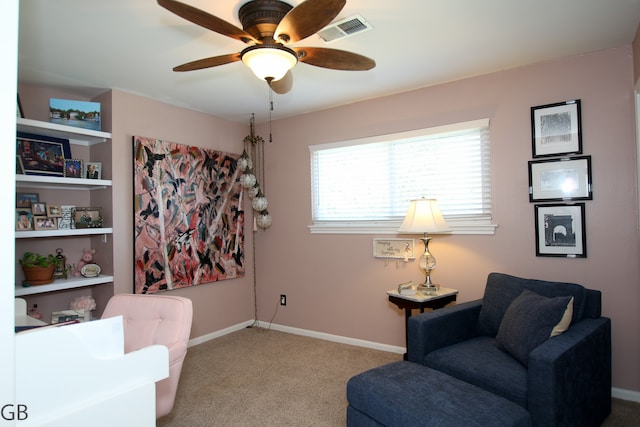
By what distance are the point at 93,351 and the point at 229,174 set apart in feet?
11.1

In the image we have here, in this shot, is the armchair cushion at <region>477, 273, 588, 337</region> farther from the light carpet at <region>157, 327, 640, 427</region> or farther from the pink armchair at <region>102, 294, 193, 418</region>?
the pink armchair at <region>102, 294, 193, 418</region>

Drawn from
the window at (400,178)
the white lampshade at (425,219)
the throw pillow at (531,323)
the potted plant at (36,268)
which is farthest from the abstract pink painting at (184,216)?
the throw pillow at (531,323)

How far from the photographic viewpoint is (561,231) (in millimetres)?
2750

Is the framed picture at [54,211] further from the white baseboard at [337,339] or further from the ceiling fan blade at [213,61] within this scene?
the white baseboard at [337,339]

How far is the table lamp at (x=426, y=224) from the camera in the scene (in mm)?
2895

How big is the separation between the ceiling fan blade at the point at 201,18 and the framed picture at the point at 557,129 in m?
2.24

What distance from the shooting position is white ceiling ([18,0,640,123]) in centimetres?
207

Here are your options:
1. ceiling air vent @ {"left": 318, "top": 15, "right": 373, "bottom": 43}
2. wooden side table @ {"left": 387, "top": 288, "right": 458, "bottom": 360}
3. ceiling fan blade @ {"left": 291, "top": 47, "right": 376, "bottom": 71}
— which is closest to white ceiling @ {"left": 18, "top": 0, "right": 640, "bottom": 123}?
ceiling air vent @ {"left": 318, "top": 15, "right": 373, "bottom": 43}

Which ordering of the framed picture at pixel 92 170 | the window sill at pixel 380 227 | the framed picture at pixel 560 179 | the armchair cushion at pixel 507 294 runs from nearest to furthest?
1. the armchair cushion at pixel 507 294
2. the framed picture at pixel 560 179
3. the window sill at pixel 380 227
4. the framed picture at pixel 92 170

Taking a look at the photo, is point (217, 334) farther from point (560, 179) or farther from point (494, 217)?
point (560, 179)

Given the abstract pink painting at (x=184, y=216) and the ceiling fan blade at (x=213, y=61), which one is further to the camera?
the abstract pink painting at (x=184, y=216)

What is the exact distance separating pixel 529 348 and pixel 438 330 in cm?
55

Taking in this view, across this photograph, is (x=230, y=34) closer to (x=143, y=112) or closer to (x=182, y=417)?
(x=143, y=112)

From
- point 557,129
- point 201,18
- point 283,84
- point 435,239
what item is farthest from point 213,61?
point 557,129
